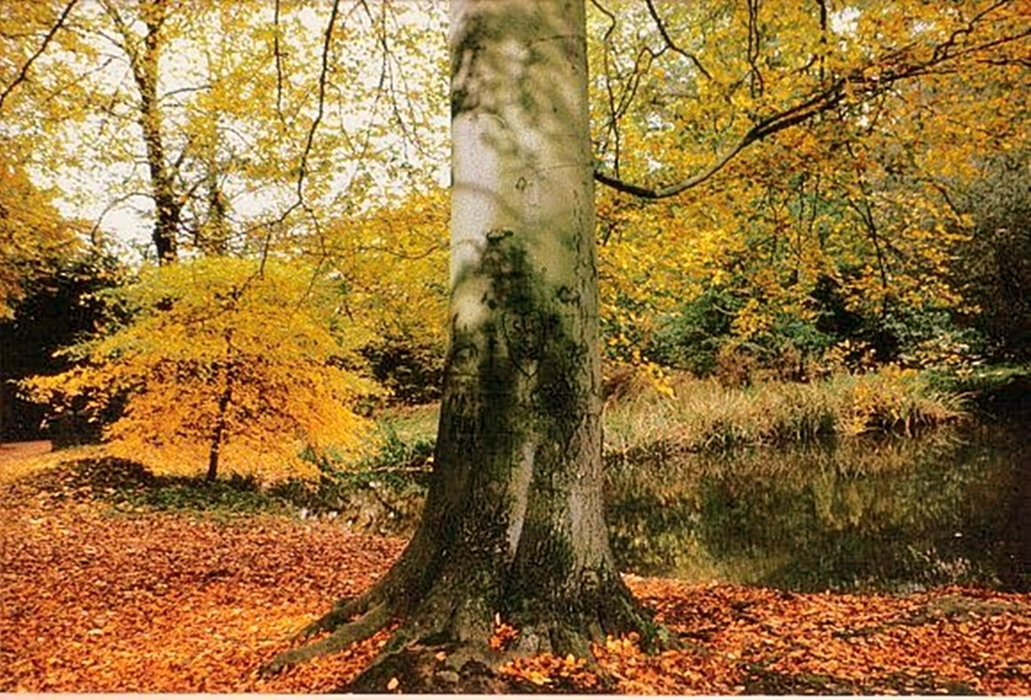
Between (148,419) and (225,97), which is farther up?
(225,97)

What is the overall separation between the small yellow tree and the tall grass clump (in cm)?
205

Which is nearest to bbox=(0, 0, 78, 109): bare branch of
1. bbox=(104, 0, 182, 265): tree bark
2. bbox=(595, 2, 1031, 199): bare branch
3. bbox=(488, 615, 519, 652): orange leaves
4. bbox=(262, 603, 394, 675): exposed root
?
bbox=(104, 0, 182, 265): tree bark

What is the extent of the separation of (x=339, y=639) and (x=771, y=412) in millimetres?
4439

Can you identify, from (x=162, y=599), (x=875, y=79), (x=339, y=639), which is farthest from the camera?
(x=875, y=79)

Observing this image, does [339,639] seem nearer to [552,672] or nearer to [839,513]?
[552,672]

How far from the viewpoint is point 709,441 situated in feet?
18.2

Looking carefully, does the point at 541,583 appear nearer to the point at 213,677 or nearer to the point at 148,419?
the point at 213,677

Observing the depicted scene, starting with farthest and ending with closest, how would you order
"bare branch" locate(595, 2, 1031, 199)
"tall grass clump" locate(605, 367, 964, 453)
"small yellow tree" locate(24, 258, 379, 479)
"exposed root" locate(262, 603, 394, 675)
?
"tall grass clump" locate(605, 367, 964, 453), "small yellow tree" locate(24, 258, 379, 479), "bare branch" locate(595, 2, 1031, 199), "exposed root" locate(262, 603, 394, 675)

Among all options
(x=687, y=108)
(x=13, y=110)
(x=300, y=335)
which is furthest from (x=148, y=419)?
(x=687, y=108)

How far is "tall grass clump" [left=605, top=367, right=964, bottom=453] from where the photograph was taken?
4945 millimetres

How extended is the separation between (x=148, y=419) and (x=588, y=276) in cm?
211

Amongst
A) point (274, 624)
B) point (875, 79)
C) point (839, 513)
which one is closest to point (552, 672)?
point (274, 624)

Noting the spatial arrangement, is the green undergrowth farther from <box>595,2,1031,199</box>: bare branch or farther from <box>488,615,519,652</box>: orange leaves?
<box>595,2,1031,199</box>: bare branch

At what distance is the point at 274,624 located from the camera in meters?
2.32
